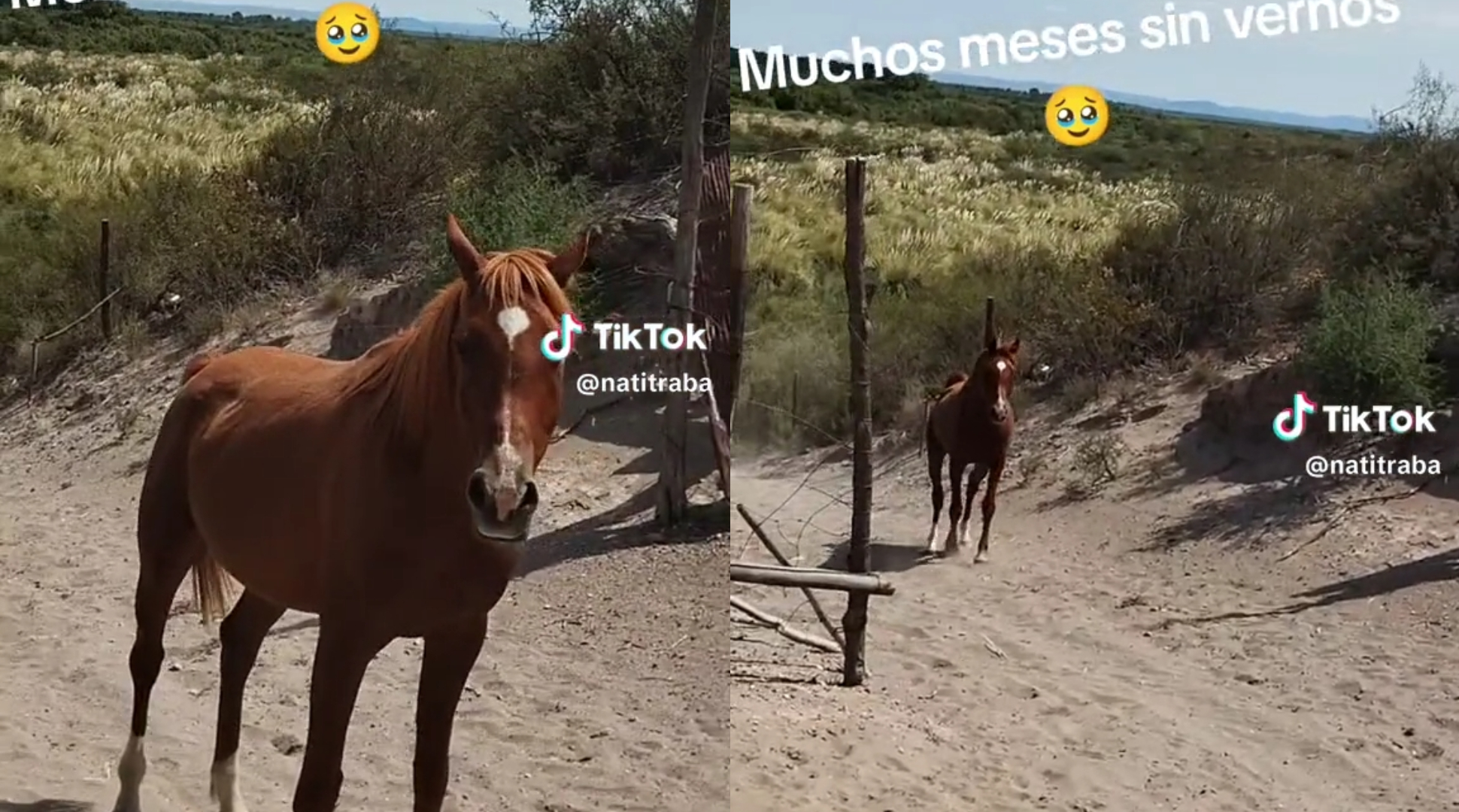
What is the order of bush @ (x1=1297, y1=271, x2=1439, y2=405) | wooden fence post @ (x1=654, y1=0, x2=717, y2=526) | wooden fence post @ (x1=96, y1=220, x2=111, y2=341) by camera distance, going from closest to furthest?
bush @ (x1=1297, y1=271, x2=1439, y2=405)
wooden fence post @ (x1=654, y1=0, x2=717, y2=526)
wooden fence post @ (x1=96, y1=220, x2=111, y2=341)

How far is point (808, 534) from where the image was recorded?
6.36 metres

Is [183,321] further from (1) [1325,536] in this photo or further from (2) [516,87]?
→ (1) [1325,536]

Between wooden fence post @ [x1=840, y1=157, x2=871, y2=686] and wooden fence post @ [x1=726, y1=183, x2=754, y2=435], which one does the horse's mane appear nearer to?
wooden fence post @ [x1=840, y1=157, x2=871, y2=686]

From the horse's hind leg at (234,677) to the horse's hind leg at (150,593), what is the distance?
19cm

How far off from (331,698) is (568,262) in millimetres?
1059

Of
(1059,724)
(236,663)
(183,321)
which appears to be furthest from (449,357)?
(183,321)

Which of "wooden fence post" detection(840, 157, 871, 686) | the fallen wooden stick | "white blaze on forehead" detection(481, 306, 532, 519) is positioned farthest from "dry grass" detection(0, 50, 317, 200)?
"white blaze on forehead" detection(481, 306, 532, 519)

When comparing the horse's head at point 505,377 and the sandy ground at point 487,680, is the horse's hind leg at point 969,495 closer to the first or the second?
the sandy ground at point 487,680

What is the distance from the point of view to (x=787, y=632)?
581 cm

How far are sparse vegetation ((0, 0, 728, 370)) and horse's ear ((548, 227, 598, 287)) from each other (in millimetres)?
3694

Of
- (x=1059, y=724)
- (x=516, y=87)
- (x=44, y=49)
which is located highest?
(x=44, y=49)

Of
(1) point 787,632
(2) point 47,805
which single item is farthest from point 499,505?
(1) point 787,632

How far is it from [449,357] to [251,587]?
47.1 inches

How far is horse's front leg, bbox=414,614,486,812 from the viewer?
3174mm
